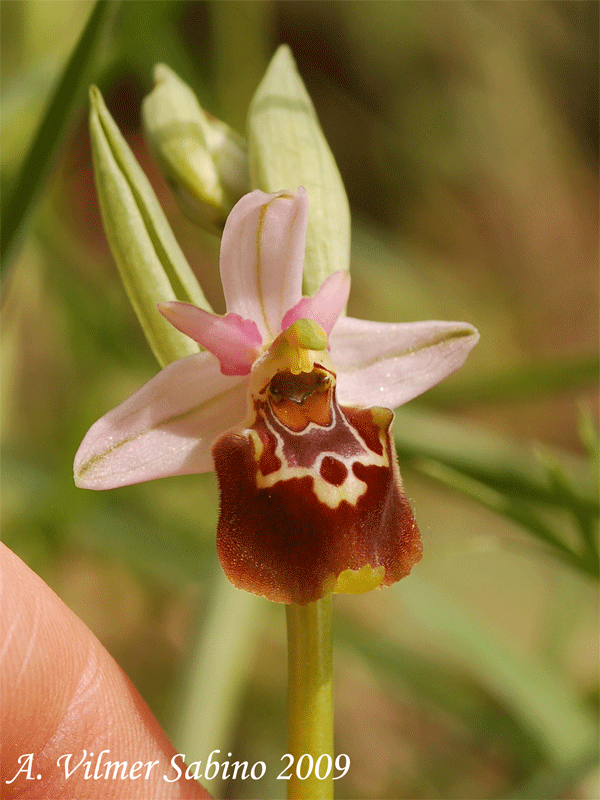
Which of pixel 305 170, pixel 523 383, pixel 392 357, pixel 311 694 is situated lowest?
pixel 311 694

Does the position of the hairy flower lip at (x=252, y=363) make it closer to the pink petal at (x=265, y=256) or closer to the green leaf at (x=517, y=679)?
the pink petal at (x=265, y=256)

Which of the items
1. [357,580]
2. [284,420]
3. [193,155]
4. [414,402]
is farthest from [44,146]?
[414,402]

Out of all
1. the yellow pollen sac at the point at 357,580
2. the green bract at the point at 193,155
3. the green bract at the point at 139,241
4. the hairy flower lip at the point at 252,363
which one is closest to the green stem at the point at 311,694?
the yellow pollen sac at the point at 357,580

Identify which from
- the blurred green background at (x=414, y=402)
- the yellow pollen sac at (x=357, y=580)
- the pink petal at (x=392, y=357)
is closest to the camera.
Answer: the yellow pollen sac at (x=357, y=580)

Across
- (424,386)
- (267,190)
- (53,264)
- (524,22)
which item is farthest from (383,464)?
(524,22)

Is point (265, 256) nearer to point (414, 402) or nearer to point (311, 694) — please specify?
point (311, 694)

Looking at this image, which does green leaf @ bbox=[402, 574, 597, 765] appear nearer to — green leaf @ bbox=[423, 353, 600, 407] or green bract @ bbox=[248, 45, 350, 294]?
green leaf @ bbox=[423, 353, 600, 407]

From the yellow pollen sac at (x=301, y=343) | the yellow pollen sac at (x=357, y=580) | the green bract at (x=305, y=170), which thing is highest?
the green bract at (x=305, y=170)
